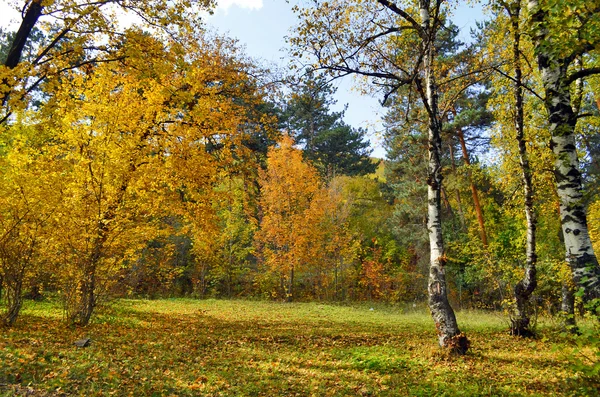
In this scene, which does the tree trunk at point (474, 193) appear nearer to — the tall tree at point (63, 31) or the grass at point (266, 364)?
the grass at point (266, 364)

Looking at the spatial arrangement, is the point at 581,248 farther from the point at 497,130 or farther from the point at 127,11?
the point at 497,130

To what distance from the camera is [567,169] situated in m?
4.91

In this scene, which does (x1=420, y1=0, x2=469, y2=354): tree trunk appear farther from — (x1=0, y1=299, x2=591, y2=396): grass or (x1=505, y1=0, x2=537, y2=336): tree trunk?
(x1=505, y1=0, x2=537, y2=336): tree trunk

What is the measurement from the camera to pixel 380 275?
28.6 metres

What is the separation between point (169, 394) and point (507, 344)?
6.87m

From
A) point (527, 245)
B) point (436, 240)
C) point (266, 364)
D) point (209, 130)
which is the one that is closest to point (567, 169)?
point (436, 240)

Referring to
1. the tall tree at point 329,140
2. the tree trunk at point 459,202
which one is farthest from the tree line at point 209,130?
the tall tree at point 329,140

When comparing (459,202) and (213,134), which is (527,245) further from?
(459,202)

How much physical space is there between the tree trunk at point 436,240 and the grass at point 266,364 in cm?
39

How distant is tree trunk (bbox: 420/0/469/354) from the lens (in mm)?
6973

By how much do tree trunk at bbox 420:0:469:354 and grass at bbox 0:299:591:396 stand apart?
15.2 inches

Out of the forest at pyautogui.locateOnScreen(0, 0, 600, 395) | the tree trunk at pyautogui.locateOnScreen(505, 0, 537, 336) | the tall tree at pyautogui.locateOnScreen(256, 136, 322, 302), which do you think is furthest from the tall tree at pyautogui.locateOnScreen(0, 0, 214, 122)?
the tall tree at pyautogui.locateOnScreen(256, 136, 322, 302)

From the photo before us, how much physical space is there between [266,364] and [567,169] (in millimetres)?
5588

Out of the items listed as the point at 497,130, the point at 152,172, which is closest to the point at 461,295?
the point at 497,130
